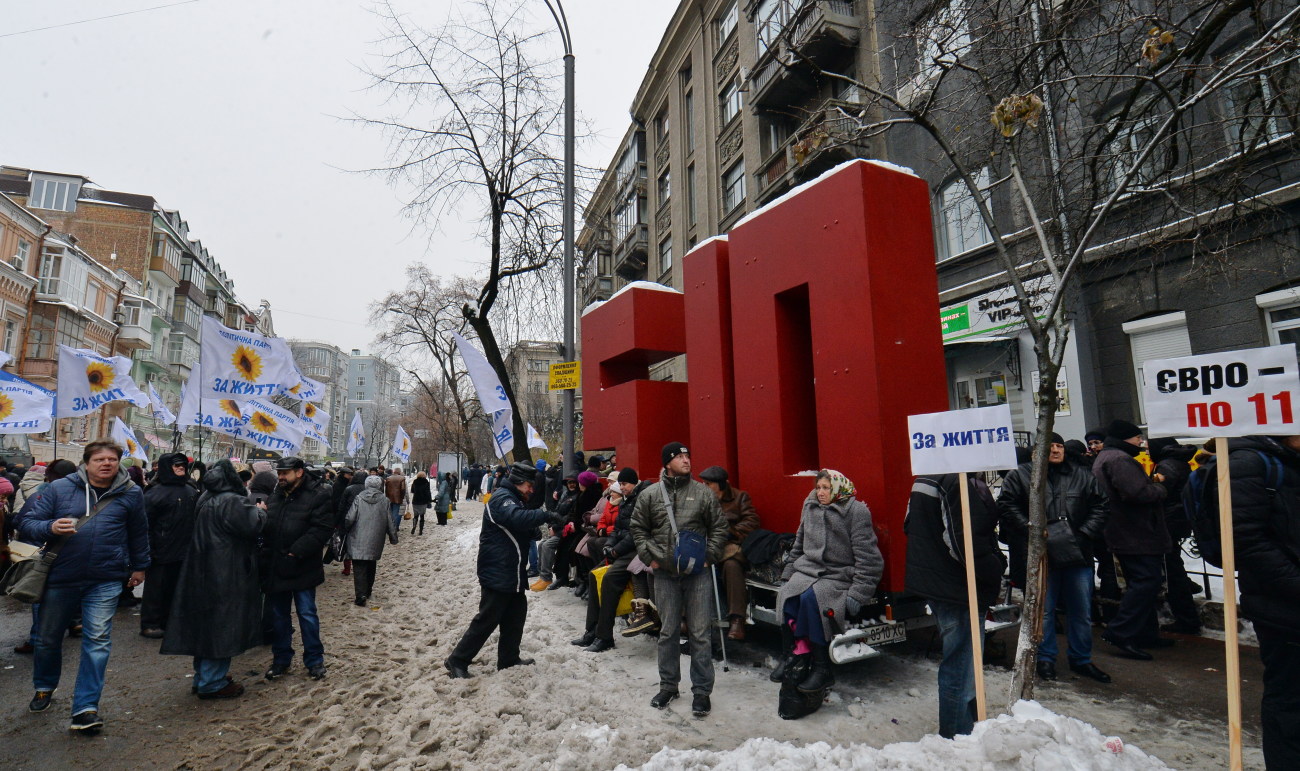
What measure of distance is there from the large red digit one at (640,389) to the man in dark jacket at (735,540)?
253 centimetres

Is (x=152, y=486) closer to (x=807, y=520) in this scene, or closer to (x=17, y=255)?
(x=807, y=520)

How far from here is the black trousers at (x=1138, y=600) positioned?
5.90 meters

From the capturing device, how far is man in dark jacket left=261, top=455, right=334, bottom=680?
6027 millimetres

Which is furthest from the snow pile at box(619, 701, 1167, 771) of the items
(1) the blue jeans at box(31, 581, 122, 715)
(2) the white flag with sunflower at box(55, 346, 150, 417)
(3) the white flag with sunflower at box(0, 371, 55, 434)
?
(3) the white flag with sunflower at box(0, 371, 55, 434)

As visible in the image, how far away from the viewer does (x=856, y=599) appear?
4.82 meters

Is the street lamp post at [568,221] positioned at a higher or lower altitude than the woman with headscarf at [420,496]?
higher

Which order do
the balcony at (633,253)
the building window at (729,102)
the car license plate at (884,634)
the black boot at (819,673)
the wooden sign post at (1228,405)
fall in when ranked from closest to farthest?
1. the wooden sign post at (1228,405)
2. the black boot at (819,673)
3. the car license plate at (884,634)
4. the building window at (729,102)
5. the balcony at (633,253)

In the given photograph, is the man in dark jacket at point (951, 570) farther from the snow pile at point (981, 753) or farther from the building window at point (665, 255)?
the building window at point (665, 255)

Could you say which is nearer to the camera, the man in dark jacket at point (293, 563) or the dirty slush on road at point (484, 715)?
the dirty slush on road at point (484, 715)

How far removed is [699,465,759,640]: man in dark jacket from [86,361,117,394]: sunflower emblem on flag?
10967 mm

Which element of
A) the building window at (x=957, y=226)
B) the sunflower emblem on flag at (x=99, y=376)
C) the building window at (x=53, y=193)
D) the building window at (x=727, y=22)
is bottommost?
the sunflower emblem on flag at (x=99, y=376)

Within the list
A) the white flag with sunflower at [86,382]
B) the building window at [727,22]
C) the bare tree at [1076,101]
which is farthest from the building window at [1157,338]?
the building window at [727,22]

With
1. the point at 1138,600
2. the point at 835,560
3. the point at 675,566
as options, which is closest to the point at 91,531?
the point at 675,566

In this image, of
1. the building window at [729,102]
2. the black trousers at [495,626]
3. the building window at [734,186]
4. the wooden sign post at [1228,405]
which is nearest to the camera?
the wooden sign post at [1228,405]
